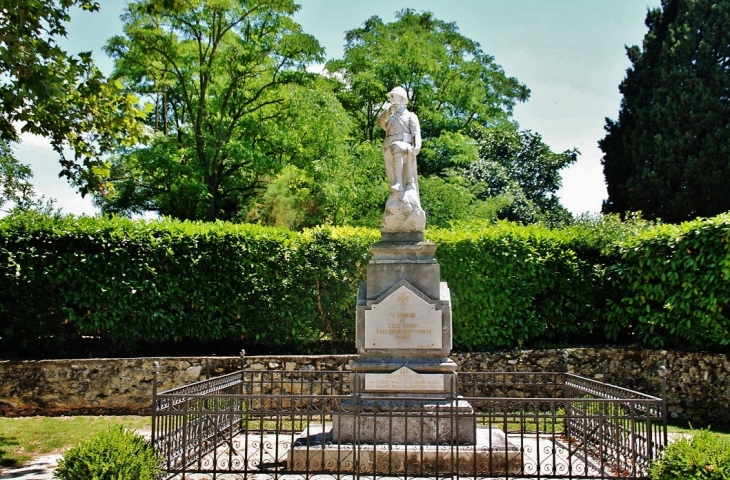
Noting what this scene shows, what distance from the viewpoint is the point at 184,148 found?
22266 millimetres

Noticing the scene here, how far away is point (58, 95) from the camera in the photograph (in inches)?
341

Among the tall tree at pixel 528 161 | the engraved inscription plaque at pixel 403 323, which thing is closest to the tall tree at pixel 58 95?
the engraved inscription plaque at pixel 403 323

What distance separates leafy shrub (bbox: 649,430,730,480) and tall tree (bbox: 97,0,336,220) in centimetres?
1521

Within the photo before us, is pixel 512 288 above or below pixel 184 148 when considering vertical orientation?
below

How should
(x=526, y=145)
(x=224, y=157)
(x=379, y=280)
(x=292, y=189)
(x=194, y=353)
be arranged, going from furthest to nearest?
(x=526, y=145) < (x=224, y=157) < (x=292, y=189) < (x=194, y=353) < (x=379, y=280)

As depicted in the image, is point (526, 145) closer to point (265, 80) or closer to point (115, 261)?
point (265, 80)

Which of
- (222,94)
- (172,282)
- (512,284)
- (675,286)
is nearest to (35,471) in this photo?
(172,282)

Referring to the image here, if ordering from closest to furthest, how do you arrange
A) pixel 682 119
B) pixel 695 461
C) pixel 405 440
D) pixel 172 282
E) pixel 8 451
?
1. pixel 695 461
2. pixel 405 440
3. pixel 8 451
4. pixel 172 282
5. pixel 682 119

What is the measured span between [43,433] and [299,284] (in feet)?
18.3

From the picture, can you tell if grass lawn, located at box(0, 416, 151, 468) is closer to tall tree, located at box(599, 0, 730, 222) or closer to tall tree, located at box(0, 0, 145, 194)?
tall tree, located at box(0, 0, 145, 194)

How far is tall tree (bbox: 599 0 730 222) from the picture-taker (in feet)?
63.1

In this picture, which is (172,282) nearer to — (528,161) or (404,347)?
(404,347)

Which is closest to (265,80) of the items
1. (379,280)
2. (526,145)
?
(526,145)

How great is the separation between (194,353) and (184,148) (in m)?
9.97
